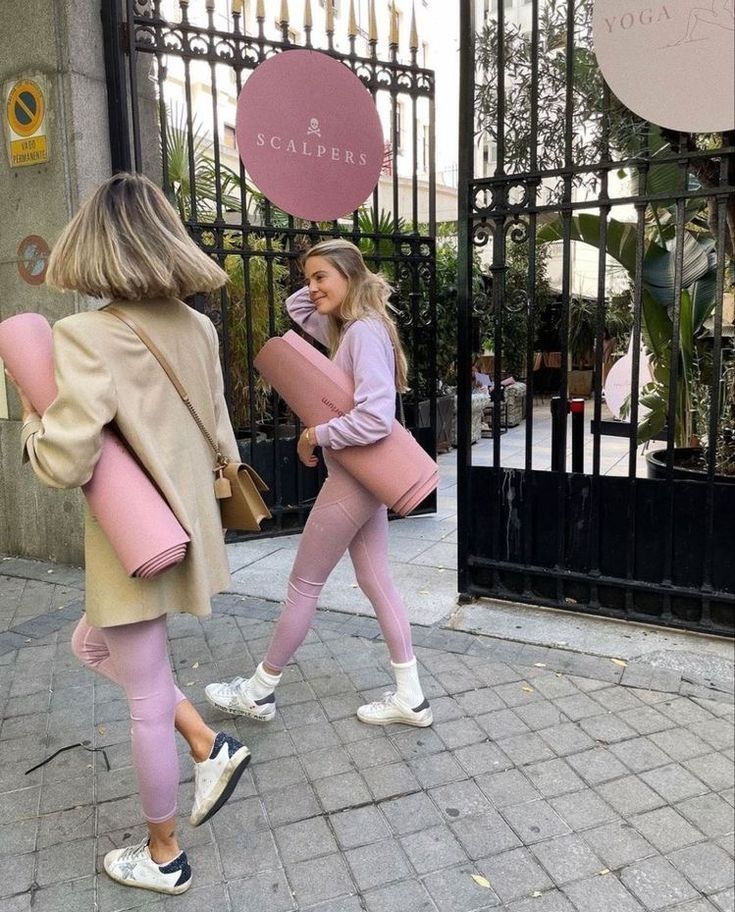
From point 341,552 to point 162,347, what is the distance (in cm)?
117

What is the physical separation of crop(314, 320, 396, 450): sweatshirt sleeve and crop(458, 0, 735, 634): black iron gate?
1.39m

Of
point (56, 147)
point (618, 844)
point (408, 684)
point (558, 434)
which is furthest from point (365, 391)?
point (56, 147)

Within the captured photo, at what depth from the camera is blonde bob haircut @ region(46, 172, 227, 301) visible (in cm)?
200

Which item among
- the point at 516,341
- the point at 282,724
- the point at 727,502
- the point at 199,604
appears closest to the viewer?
the point at 199,604

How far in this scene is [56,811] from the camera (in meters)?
2.58

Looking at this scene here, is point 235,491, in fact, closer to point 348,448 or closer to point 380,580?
point 348,448

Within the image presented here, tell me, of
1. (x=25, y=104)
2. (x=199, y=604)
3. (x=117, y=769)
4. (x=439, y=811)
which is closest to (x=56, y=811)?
(x=117, y=769)

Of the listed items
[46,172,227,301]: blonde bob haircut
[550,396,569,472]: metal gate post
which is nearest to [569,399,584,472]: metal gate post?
[550,396,569,472]: metal gate post

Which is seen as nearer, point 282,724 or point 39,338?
point 39,338

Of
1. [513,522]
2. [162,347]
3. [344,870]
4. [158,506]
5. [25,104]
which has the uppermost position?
[25,104]

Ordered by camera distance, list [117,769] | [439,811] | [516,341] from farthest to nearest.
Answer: [516,341], [117,769], [439,811]

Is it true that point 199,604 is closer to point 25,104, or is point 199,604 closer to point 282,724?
point 282,724

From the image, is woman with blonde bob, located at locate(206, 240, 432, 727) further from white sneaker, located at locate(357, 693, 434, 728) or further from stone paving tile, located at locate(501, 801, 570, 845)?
stone paving tile, located at locate(501, 801, 570, 845)

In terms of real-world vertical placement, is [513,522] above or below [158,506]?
below
